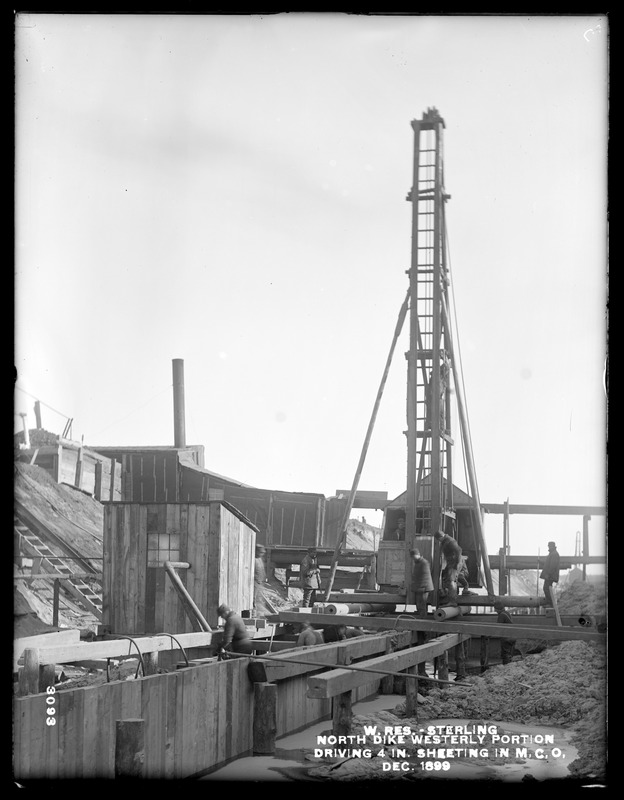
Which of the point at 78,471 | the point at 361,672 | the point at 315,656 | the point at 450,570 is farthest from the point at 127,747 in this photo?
the point at 78,471

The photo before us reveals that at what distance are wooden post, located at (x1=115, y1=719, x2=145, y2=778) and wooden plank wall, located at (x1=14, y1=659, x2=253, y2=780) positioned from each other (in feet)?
0.79

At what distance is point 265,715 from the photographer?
31.2ft

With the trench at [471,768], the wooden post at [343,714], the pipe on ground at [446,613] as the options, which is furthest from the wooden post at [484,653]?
the wooden post at [343,714]

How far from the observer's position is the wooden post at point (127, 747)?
23.0 ft

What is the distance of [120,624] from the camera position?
15859mm

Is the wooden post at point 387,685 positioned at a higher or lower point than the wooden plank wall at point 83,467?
lower

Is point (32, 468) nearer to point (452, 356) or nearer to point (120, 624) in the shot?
point (120, 624)

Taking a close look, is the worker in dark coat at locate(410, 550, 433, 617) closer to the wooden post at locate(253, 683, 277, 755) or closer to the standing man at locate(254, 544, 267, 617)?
the wooden post at locate(253, 683, 277, 755)

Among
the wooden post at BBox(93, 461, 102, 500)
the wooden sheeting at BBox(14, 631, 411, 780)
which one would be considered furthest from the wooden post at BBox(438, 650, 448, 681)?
the wooden post at BBox(93, 461, 102, 500)

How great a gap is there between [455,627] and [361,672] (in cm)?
417

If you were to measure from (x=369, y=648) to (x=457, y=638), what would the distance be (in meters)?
2.43

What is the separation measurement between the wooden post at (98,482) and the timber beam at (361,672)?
21.3 meters

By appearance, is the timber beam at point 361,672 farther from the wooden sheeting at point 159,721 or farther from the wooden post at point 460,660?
the wooden post at point 460,660

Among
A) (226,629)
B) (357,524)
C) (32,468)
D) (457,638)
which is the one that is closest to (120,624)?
(226,629)
